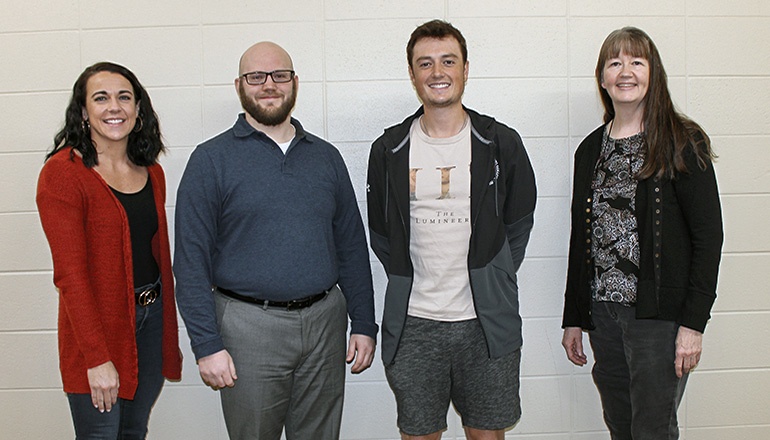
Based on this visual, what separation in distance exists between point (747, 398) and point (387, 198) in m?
1.91

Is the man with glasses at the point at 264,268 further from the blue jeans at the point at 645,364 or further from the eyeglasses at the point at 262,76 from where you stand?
the blue jeans at the point at 645,364

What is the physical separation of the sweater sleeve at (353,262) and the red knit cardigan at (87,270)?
74cm

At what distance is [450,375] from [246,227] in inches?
34.6

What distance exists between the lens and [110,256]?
6.76ft

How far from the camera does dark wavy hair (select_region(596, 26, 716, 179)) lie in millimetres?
2055

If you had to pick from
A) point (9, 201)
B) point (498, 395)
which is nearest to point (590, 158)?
point (498, 395)

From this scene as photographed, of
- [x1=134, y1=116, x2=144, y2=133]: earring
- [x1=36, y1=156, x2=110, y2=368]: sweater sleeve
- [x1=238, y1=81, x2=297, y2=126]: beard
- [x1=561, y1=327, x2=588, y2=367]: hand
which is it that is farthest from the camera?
[x1=561, y1=327, x2=588, y2=367]: hand

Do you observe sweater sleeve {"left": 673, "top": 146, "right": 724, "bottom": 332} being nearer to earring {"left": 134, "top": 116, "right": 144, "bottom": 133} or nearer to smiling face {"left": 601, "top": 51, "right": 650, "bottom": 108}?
smiling face {"left": 601, "top": 51, "right": 650, "bottom": 108}

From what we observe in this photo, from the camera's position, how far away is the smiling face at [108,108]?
215cm

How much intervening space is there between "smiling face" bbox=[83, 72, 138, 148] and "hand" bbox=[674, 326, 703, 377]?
1.98 metres

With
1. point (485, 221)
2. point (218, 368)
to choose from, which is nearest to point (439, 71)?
point (485, 221)

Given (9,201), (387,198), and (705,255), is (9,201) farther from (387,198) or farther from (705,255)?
(705,255)

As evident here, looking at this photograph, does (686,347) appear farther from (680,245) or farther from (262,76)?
(262,76)

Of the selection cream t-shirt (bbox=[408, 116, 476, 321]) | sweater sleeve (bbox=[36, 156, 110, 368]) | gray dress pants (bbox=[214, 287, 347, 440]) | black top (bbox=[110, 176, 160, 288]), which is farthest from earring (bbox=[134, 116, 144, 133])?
cream t-shirt (bbox=[408, 116, 476, 321])
